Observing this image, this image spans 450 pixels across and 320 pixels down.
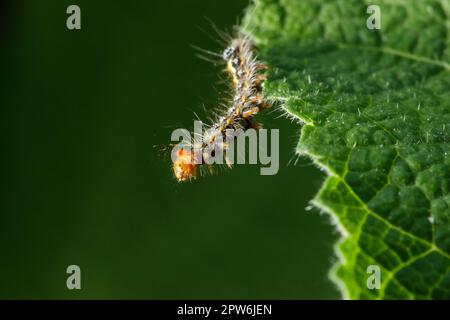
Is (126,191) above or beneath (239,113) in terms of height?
beneath

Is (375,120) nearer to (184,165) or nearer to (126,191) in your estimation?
(184,165)

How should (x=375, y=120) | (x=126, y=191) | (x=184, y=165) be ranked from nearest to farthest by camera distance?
1. (x=375, y=120)
2. (x=184, y=165)
3. (x=126, y=191)

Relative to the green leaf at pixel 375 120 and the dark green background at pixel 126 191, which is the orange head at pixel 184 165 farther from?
the dark green background at pixel 126 191

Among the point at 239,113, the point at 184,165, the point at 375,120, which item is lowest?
the point at 184,165

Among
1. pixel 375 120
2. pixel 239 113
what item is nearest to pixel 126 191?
pixel 239 113

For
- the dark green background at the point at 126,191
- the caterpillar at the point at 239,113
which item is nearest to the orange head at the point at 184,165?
the caterpillar at the point at 239,113

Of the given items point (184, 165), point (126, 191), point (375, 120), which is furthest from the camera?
point (126, 191)
